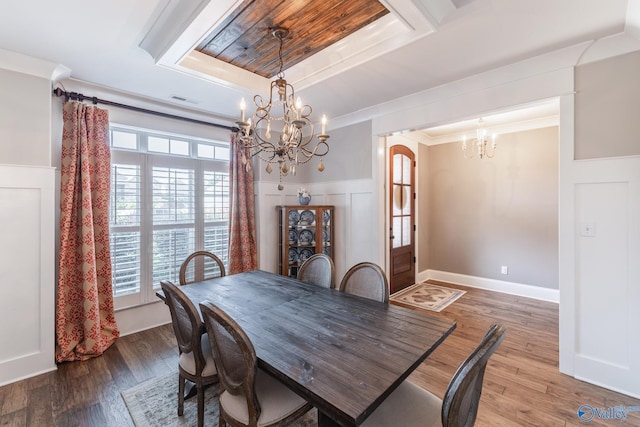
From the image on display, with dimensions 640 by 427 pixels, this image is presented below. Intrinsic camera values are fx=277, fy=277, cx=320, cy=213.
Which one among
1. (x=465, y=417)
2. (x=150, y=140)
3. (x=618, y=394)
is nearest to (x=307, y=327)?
(x=465, y=417)

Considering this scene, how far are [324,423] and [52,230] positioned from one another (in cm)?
288

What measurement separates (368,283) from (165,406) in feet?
5.73

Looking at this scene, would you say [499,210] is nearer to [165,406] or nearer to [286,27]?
[286,27]

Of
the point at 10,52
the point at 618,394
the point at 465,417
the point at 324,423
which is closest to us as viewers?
the point at 465,417

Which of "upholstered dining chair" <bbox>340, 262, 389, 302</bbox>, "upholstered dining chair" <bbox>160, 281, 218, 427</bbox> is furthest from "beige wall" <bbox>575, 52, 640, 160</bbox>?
"upholstered dining chair" <bbox>160, 281, 218, 427</bbox>

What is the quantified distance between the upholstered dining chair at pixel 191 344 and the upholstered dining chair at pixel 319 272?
106cm

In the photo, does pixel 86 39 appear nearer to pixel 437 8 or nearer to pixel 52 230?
pixel 52 230

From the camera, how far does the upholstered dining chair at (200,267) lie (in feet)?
8.78

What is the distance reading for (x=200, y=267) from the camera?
115 inches

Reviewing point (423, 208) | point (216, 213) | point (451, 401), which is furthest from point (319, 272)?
point (423, 208)

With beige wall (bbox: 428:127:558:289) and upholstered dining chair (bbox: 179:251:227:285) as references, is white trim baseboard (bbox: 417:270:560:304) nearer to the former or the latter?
beige wall (bbox: 428:127:558:289)

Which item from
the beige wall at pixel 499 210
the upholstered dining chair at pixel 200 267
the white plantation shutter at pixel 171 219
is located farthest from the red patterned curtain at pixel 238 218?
the beige wall at pixel 499 210

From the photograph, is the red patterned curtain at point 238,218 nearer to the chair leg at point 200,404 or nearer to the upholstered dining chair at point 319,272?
the upholstered dining chair at point 319,272

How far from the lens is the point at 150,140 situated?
3285 millimetres
